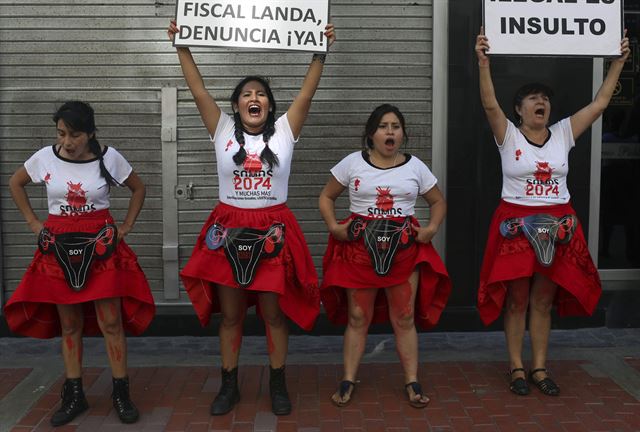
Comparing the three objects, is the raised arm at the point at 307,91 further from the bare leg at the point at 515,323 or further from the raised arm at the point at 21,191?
the bare leg at the point at 515,323

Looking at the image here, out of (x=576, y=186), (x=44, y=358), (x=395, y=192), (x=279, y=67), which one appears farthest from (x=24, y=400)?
(x=576, y=186)

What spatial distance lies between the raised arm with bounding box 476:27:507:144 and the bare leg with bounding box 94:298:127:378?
2502mm

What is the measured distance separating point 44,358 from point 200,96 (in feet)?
8.28

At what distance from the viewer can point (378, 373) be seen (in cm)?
516

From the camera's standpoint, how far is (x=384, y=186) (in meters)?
4.43

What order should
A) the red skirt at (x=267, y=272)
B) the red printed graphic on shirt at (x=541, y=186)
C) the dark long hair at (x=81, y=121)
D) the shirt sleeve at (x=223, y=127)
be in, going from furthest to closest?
the red printed graphic on shirt at (x=541, y=186) → the shirt sleeve at (x=223, y=127) → the red skirt at (x=267, y=272) → the dark long hair at (x=81, y=121)

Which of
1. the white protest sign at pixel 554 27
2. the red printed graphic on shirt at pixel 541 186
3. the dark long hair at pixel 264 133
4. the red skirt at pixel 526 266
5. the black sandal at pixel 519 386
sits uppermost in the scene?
the white protest sign at pixel 554 27

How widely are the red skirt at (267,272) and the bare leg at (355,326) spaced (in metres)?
0.25

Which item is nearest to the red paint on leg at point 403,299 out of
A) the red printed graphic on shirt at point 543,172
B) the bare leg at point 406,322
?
the bare leg at point 406,322

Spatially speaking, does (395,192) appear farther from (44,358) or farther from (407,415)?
(44,358)

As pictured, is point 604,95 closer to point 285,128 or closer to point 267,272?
point 285,128

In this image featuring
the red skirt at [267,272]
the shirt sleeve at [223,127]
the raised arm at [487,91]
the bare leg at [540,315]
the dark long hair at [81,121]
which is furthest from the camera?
the bare leg at [540,315]

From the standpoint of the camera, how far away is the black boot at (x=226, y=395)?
4.45 meters

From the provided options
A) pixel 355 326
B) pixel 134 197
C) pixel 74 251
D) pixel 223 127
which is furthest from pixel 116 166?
pixel 355 326
